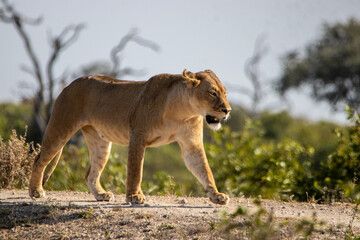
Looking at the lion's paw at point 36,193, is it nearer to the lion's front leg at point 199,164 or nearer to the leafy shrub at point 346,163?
the lion's front leg at point 199,164

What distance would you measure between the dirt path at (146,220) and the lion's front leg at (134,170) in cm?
11

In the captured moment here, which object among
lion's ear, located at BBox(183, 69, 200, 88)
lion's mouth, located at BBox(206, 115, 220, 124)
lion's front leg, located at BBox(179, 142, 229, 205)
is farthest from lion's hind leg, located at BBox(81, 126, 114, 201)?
lion's mouth, located at BBox(206, 115, 220, 124)

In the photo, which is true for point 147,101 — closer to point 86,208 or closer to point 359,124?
point 86,208

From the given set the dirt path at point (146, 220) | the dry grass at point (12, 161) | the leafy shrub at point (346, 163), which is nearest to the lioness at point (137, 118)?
the dirt path at point (146, 220)

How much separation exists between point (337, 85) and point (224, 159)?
60.9ft

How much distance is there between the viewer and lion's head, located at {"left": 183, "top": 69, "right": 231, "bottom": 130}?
5.75 meters

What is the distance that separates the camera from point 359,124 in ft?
26.2

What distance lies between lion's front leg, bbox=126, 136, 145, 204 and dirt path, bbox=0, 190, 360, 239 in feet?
0.37

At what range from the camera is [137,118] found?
6.03m

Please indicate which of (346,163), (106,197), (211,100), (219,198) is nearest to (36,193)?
(106,197)

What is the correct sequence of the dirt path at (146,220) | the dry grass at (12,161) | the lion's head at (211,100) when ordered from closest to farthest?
1. the dirt path at (146,220)
2. the lion's head at (211,100)
3. the dry grass at (12,161)

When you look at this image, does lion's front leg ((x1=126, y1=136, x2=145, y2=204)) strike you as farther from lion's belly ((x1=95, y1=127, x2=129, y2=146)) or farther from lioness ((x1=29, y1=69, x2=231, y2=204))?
lion's belly ((x1=95, y1=127, x2=129, y2=146))

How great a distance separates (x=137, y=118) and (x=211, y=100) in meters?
0.87

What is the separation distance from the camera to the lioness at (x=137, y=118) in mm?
5867
